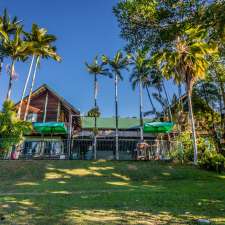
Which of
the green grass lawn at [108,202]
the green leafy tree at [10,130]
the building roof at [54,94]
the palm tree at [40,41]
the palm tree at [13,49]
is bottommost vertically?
the green grass lawn at [108,202]

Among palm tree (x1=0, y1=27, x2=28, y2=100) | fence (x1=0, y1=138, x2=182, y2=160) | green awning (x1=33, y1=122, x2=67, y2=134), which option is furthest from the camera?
palm tree (x1=0, y1=27, x2=28, y2=100)

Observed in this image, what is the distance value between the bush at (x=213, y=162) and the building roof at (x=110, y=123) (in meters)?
17.6

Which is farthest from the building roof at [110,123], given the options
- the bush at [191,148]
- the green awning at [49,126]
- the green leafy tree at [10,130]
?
the green leafy tree at [10,130]

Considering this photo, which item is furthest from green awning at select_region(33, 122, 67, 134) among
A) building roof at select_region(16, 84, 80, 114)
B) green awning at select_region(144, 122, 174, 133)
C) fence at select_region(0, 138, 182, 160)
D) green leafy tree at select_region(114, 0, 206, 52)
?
green leafy tree at select_region(114, 0, 206, 52)

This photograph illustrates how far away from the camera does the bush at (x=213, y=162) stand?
17.6 meters

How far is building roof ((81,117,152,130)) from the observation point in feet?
121

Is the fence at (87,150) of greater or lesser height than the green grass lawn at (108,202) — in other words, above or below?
above

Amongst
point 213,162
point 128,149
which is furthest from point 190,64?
point 128,149

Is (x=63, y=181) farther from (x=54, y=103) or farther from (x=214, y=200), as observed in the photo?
(x=54, y=103)

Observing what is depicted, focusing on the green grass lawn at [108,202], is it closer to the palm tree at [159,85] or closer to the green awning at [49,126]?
the green awning at [49,126]

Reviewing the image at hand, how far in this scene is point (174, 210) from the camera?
7520 millimetres

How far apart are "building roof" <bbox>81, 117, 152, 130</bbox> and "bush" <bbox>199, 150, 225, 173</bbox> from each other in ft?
57.8

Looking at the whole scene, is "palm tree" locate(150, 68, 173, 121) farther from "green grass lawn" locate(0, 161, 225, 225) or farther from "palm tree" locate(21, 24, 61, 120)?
"green grass lawn" locate(0, 161, 225, 225)

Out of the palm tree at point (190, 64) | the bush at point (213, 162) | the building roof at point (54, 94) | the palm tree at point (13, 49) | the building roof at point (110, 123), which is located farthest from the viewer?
the building roof at point (110, 123)
